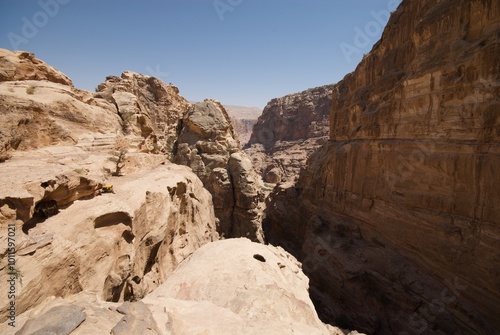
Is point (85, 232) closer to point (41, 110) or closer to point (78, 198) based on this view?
point (78, 198)

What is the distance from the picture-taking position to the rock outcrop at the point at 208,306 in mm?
3740

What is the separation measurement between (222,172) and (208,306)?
19194 millimetres

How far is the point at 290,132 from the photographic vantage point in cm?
7438

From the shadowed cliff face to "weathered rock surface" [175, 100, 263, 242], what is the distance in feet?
22.5

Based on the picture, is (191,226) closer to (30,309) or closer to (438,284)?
(30,309)

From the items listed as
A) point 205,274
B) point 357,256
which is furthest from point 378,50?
point 205,274

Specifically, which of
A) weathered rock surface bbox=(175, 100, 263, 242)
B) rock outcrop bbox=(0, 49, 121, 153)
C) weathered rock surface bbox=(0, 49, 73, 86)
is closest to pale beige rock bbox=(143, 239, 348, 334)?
rock outcrop bbox=(0, 49, 121, 153)

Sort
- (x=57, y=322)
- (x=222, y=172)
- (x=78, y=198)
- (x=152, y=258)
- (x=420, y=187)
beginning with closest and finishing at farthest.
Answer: (x=57, y=322) < (x=78, y=198) < (x=152, y=258) < (x=420, y=187) < (x=222, y=172)

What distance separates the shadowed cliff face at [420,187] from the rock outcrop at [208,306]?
24.7ft

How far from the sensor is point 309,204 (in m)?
24.2

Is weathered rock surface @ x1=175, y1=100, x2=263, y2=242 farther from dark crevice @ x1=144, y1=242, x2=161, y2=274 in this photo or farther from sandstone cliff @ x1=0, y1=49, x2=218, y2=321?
dark crevice @ x1=144, y1=242, x2=161, y2=274

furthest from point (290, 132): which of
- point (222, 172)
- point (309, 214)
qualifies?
point (222, 172)

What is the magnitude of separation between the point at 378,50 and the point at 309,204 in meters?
13.8

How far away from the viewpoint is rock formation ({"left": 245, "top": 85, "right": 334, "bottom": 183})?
62.2m
